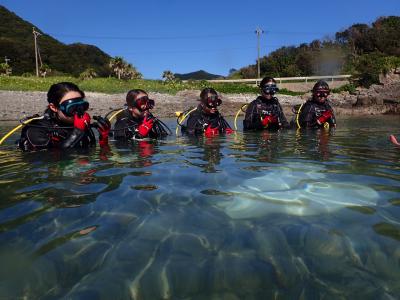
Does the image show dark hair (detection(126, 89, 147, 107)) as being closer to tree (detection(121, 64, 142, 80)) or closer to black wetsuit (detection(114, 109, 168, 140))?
black wetsuit (detection(114, 109, 168, 140))

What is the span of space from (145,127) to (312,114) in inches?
171

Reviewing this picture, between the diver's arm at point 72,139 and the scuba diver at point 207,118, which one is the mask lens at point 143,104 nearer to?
the scuba diver at point 207,118

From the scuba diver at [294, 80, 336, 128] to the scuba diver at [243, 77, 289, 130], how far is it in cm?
54

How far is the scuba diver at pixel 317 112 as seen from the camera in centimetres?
940

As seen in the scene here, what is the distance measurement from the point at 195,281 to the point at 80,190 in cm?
183

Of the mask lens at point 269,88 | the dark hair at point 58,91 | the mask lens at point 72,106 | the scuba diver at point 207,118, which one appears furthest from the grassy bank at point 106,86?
the mask lens at point 72,106

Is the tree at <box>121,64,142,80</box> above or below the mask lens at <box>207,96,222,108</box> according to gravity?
above

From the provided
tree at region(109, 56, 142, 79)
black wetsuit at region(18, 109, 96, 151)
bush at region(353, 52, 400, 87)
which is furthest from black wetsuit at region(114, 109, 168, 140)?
tree at region(109, 56, 142, 79)

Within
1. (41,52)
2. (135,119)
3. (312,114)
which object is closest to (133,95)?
(135,119)

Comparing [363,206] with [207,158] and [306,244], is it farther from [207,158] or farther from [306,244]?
[207,158]

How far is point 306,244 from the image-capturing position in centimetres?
209

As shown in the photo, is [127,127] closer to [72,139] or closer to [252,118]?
[72,139]

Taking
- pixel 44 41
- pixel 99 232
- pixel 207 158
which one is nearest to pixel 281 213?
pixel 99 232

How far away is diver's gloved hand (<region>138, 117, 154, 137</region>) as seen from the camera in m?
7.54
